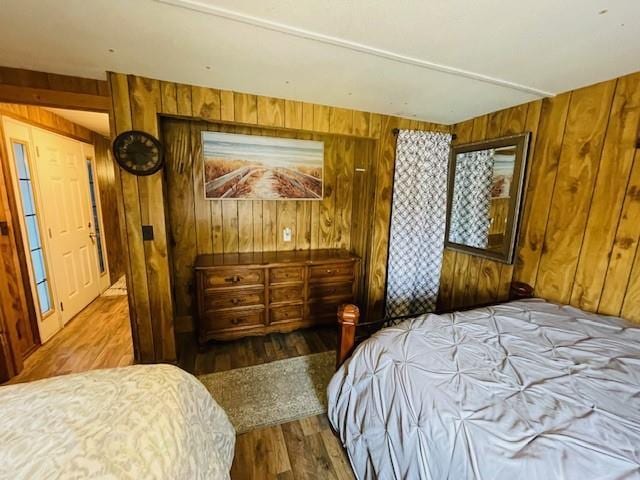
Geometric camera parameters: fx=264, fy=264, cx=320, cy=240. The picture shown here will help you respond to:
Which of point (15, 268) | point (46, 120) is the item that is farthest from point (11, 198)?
point (46, 120)

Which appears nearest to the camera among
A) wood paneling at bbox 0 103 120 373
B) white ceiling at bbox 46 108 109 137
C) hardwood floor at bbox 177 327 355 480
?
hardwood floor at bbox 177 327 355 480

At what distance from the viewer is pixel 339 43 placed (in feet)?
4.48

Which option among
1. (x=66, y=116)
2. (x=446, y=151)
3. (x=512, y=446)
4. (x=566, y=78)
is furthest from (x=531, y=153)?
(x=66, y=116)

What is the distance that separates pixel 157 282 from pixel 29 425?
4.51 ft

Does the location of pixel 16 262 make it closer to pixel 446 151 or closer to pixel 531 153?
pixel 446 151

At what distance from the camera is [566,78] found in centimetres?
168

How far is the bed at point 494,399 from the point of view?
32.6 inches

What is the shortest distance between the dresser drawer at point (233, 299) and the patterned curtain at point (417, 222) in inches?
54.9

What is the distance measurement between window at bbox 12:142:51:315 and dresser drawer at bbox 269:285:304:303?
7.13 feet

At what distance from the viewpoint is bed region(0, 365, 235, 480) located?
0.71 metres

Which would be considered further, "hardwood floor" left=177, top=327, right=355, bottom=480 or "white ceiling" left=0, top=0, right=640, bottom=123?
"hardwood floor" left=177, top=327, right=355, bottom=480

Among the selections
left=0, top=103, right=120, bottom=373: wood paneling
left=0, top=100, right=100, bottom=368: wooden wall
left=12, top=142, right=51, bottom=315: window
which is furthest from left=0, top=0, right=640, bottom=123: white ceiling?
left=12, top=142, right=51, bottom=315: window

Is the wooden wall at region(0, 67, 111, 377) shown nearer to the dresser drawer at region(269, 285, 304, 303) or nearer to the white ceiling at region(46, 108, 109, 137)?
the white ceiling at region(46, 108, 109, 137)

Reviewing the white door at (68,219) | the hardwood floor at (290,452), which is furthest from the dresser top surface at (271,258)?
the white door at (68,219)
